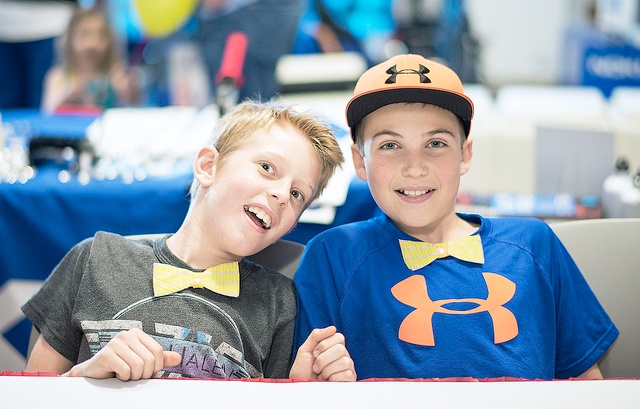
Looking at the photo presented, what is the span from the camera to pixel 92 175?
2.27m

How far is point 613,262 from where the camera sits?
1.51 m

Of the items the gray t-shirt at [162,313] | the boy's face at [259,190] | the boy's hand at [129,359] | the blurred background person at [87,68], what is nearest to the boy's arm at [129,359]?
the boy's hand at [129,359]

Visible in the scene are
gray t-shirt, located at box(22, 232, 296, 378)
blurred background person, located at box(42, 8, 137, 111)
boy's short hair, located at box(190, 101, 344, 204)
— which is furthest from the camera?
blurred background person, located at box(42, 8, 137, 111)

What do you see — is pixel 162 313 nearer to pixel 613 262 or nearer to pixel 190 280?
pixel 190 280

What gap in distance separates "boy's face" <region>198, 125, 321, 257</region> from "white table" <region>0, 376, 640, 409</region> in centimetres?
46

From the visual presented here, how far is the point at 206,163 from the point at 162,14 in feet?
10.5

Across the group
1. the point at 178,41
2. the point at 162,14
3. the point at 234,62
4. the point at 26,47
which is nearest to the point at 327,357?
the point at 234,62

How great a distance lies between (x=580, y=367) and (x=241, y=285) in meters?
0.64

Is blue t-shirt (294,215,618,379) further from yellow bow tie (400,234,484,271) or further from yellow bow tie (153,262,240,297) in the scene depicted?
yellow bow tie (153,262,240,297)

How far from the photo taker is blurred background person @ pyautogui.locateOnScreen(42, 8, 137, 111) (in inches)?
147

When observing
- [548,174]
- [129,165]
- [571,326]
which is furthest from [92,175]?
[571,326]

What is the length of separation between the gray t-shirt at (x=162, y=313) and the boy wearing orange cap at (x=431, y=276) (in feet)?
0.19

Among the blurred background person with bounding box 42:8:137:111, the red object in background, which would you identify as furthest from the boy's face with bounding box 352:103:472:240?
the blurred background person with bounding box 42:8:137:111

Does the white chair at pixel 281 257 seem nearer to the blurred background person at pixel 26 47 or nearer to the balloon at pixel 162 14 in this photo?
the balloon at pixel 162 14
